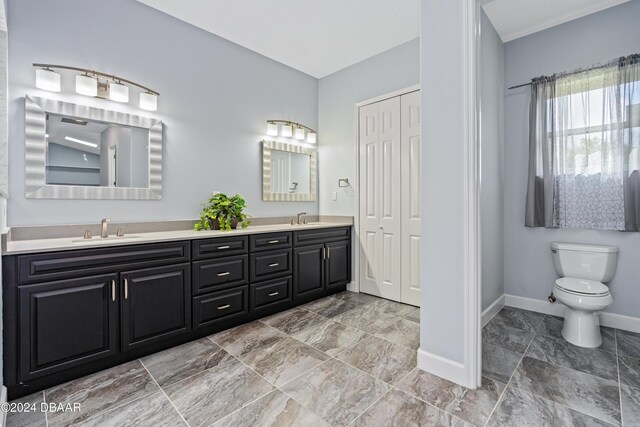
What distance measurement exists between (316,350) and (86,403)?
140 centimetres

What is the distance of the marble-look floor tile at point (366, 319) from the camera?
2688 millimetres

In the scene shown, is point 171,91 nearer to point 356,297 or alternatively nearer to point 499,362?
point 356,297

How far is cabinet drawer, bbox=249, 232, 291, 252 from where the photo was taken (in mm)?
2818

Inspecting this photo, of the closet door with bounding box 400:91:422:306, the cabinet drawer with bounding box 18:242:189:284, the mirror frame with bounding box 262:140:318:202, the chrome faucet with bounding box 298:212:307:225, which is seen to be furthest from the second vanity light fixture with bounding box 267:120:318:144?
the cabinet drawer with bounding box 18:242:189:284

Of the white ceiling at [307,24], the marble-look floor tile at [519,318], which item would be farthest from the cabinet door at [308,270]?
the white ceiling at [307,24]

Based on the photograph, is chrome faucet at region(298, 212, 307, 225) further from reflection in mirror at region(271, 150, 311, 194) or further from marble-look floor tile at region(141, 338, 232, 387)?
marble-look floor tile at region(141, 338, 232, 387)

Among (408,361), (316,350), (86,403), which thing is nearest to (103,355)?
(86,403)

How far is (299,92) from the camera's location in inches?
157

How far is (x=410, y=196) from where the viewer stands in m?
3.28

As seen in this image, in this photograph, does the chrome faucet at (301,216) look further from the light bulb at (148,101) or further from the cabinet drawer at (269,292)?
the light bulb at (148,101)

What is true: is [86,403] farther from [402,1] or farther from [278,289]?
[402,1]

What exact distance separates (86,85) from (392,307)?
3391 mm

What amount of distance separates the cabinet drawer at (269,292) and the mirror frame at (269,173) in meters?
1.06

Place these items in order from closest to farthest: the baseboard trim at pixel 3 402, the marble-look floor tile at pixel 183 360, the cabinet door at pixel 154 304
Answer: the baseboard trim at pixel 3 402 < the marble-look floor tile at pixel 183 360 < the cabinet door at pixel 154 304
